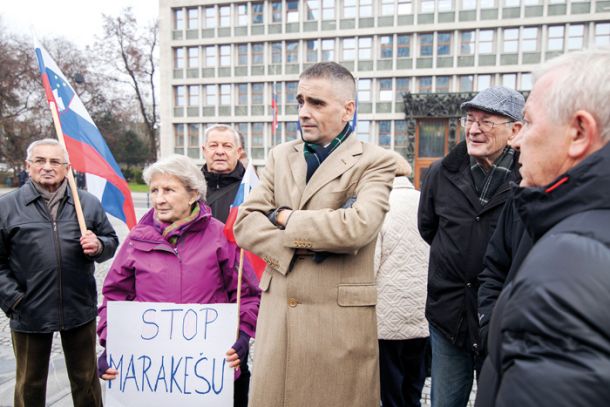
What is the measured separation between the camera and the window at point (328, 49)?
3722 cm

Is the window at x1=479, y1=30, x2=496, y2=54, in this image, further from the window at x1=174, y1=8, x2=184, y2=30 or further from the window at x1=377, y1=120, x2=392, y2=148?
the window at x1=174, y1=8, x2=184, y2=30

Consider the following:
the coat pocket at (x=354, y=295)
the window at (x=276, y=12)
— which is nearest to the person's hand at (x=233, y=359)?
the coat pocket at (x=354, y=295)

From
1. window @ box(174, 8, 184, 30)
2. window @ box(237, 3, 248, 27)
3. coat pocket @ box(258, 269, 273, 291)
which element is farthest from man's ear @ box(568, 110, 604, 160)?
window @ box(174, 8, 184, 30)

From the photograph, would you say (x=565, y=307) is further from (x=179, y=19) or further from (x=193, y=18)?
(x=179, y=19)

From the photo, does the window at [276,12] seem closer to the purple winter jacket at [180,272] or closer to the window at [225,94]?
the window at [225,94]

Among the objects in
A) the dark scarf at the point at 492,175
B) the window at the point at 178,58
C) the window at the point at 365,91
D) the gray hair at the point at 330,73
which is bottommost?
the dark scarf at the point at 492,175

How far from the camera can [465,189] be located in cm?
229

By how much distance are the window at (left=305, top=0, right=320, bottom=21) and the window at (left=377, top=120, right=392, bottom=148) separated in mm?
10216

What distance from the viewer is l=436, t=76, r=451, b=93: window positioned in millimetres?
35188

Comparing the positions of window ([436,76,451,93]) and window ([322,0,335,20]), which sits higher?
window ([322,0,335,20])

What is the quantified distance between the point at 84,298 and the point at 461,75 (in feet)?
118

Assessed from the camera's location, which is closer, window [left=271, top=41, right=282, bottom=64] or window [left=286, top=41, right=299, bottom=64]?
window [left=286, top=41, right=299, bottom=64]

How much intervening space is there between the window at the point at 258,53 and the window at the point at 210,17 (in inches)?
166

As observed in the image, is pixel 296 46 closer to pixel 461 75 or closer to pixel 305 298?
pixel 461 75
